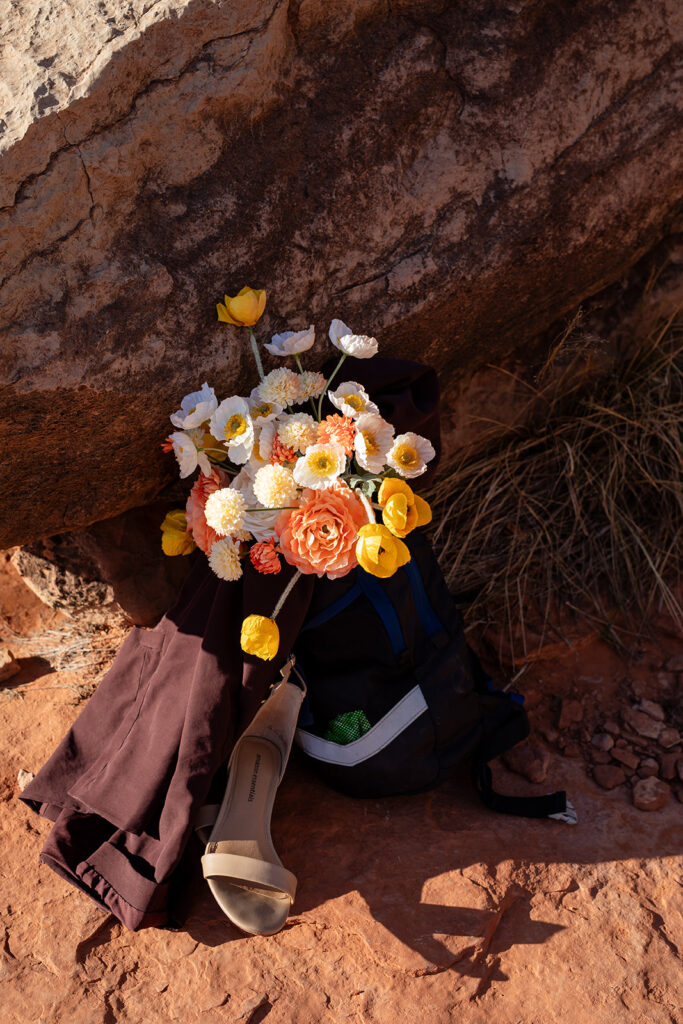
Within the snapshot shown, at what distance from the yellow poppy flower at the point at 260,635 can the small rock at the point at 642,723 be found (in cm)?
115

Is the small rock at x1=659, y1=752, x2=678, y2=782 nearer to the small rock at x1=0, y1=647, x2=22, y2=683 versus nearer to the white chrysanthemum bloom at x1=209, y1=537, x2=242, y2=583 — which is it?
the white chrysanthemum bloom at x1=209, y1=537, x2=242, y2=583

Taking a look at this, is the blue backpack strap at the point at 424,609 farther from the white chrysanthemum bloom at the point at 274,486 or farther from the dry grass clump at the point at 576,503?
the white chrysanthemum bloom at the point at 274,486

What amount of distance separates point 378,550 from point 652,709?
1206 millimetres

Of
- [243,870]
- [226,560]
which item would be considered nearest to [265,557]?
[226,560]

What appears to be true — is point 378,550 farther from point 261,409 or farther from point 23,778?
point 23,778

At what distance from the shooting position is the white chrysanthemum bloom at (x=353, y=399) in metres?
1.67

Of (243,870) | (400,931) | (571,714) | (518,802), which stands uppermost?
(243,870)

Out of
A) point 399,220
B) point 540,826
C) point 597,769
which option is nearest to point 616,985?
point 540,826

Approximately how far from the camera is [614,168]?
7.13ft

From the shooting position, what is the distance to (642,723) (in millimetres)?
2262

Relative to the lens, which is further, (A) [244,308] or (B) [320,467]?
(A) [244,308]

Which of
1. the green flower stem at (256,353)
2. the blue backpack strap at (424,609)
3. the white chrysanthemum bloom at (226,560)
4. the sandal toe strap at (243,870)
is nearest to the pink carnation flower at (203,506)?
the white chrysanthemum bloom at (226,560)

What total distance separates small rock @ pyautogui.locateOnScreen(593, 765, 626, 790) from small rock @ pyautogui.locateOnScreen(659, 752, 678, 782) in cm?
10

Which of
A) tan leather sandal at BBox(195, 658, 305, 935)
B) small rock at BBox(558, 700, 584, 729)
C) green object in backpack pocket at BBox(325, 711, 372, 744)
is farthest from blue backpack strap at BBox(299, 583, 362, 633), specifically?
small rock at BBox(558, 700, 584, 729)
